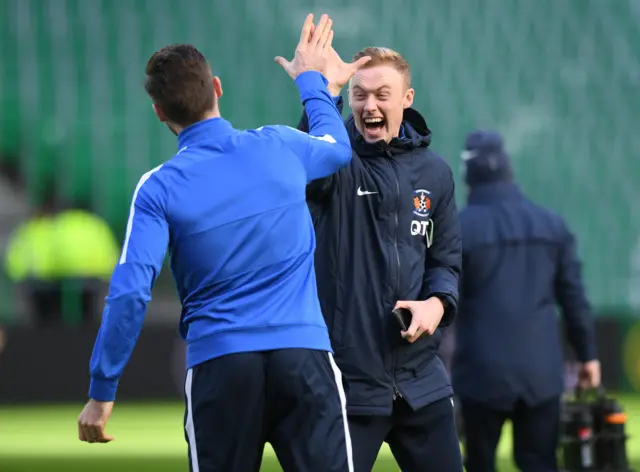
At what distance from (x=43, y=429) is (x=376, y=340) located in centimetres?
739

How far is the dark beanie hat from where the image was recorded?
21.6ft

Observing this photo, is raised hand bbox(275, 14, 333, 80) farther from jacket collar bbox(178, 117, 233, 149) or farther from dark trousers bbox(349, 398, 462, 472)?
dark trousers bbox(349, 398, 462, 472)

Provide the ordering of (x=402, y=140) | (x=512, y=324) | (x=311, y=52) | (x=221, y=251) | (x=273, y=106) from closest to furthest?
(x=221, y=251), (x=311, y=52), (x=402, y=140), (x=512, y=324), (x=273, y=106)

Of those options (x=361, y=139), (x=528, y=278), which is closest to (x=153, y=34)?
(x=528, y=278)

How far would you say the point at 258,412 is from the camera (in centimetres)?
380

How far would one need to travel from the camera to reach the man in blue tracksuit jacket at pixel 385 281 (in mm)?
4445

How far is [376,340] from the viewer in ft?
14.6

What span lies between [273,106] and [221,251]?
435 inches

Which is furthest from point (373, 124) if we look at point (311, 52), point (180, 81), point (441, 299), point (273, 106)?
point (273, 106)

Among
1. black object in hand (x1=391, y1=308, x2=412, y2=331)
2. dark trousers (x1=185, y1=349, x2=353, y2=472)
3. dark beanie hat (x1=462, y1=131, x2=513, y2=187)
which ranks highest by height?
dark beanie hat (x1=462, y1=131, x2=513, y2=187)

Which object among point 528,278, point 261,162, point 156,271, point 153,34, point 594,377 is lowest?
point 594,377

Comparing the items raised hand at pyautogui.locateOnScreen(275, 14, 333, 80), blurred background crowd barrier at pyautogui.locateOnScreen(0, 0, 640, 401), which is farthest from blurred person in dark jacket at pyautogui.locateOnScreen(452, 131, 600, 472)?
blurred background crowd barrier at pyautogui.locateOnScreen(0, 0, 640, 401)

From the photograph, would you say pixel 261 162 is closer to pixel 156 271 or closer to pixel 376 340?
pixel 156 271

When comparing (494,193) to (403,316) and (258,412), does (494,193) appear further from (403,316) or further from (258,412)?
(258,412)
